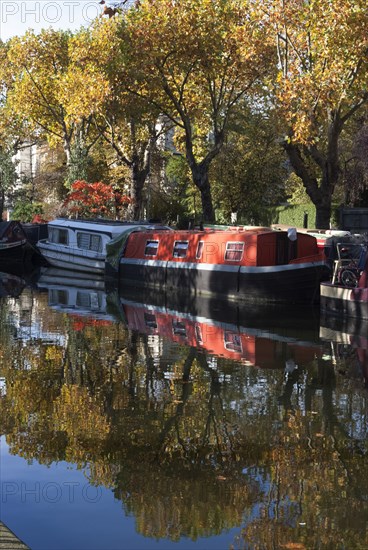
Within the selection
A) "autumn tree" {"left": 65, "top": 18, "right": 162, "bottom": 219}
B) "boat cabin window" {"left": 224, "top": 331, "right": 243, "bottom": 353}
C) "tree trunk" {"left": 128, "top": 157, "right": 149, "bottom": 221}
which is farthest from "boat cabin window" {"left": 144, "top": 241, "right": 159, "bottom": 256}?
"boat cabin window" {"left": 224, "top": 331, "right": 243, "bottom": 353}

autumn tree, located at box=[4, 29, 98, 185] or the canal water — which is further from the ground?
autumn tree, located at box=[4, 29, 98, 185]

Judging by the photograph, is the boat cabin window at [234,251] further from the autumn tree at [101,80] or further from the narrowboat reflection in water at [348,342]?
the autumn tree at [101,80]

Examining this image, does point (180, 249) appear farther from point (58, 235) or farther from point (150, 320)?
point (58, 235)

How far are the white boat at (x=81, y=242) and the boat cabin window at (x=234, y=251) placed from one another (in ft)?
23.9

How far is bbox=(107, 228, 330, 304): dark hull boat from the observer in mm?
27250

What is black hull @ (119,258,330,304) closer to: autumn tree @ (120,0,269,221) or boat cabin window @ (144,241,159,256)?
boat cabin window @ (144,241,159,256)

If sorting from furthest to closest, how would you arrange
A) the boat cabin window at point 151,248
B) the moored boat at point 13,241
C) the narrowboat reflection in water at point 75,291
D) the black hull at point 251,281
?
the moored boat at point 13,241 < the boat cabin window at point 151,248 < the black hull at point 251,281 < the narrowboat reflection in water at point 75,291

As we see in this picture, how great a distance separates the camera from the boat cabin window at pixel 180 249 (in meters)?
31.3

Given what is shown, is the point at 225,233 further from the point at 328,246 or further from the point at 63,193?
the point at 63,193

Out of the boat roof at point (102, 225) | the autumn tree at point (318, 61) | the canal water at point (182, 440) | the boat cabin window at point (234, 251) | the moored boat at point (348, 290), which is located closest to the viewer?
the canal water at point (182, 440)

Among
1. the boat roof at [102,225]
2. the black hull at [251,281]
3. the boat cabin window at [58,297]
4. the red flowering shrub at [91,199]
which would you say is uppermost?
the red flowering shrub at [91,199]

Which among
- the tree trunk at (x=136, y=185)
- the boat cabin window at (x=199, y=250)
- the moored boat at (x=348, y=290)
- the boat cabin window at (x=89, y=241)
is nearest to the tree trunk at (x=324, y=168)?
the boat cabin window at (x=199, y=250)

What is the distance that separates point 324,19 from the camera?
27.1 metres

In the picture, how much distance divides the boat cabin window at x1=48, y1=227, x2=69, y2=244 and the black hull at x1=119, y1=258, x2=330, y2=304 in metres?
9.48
